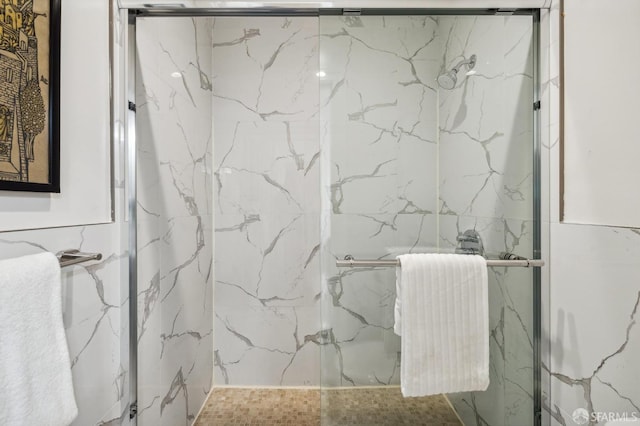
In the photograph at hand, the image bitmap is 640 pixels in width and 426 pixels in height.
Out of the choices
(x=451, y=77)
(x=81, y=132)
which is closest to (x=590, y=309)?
(x=451, y=77)

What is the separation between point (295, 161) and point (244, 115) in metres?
0.38

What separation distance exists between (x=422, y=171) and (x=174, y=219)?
106 centimetres

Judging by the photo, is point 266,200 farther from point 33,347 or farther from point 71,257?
point 33,347

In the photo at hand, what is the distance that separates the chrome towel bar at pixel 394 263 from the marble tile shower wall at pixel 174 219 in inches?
29.2

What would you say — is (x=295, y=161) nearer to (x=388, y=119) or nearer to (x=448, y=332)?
(x=388, y=119)

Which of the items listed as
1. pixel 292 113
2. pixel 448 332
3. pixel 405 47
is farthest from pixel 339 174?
pixel 292 113

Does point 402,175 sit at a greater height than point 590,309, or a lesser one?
greater

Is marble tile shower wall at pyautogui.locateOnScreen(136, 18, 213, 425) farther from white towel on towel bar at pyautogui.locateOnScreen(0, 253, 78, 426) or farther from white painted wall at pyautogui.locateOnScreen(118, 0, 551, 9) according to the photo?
white towel on towel bar at pyautogui.locateOnScreen(0, 253, 78, 426)

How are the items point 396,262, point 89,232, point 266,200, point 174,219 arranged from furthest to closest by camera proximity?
point 266,200, point 174,219, point 396,262, point 89,232

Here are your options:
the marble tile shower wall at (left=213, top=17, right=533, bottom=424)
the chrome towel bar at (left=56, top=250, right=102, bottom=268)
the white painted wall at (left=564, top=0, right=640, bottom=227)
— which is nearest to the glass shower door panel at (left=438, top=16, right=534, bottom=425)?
the marble tile shower wall at (left=213, top=17, right=533, bottom=424)

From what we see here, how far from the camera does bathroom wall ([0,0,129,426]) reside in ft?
2.59

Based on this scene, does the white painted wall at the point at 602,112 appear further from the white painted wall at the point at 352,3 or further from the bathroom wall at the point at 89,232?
the bathroom wall at the point at 89,232

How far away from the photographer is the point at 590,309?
91cm

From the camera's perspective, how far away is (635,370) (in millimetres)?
781
